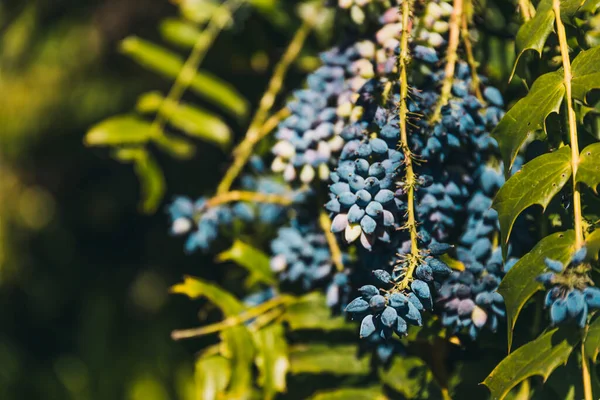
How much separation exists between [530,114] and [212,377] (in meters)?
0.63

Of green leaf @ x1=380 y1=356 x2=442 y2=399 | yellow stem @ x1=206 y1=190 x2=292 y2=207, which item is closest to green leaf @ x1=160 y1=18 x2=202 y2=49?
yellow stem @ x1=206 y1=190 x2=292 y2=207

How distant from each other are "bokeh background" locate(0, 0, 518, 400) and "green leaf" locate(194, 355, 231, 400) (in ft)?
2.16

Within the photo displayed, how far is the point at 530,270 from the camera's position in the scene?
0.72 metres

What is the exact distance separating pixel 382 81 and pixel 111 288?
1.60 meters

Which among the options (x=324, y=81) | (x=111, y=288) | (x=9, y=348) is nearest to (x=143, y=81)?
(x=111, y=288)

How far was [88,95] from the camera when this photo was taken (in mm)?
1991

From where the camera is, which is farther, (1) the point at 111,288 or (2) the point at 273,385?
(1) the point at 111,288

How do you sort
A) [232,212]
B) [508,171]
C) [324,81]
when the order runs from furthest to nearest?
[232,212] → [324,81] → [508,171]

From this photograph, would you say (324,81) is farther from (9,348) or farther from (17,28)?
(9,348)

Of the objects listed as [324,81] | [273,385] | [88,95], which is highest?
[88,95]

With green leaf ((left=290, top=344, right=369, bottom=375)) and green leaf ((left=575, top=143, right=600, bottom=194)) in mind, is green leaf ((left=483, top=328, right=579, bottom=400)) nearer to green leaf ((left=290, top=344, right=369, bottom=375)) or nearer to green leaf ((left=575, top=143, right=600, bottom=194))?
green leaf ((left=575, top=143, right=600, bottom=194))

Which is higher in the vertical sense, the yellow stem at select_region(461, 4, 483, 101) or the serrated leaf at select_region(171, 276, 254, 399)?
the yellow stem at select_region(461, 4, 483, 101)

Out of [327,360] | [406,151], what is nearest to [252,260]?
[327,360]

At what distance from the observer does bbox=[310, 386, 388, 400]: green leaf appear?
3.43 ft
